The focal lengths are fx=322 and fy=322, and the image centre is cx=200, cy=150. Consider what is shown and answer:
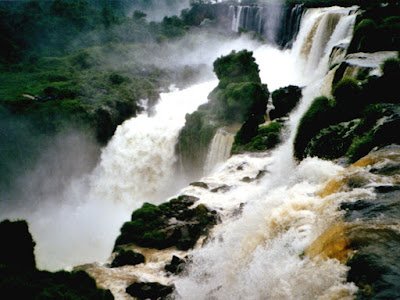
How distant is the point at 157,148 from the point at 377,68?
56.2ft

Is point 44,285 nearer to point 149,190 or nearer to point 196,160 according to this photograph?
point 196,160

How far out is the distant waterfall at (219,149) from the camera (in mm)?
20656

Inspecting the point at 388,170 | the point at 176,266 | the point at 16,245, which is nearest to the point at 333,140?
the point at 388,170

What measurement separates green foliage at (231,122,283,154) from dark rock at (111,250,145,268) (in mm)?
9701

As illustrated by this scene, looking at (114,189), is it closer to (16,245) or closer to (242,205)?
(242,205)

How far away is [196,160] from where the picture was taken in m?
23.9

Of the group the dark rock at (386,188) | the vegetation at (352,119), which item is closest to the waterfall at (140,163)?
the vegetation at (352,119)

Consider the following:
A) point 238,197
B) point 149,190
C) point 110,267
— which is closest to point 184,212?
point 238,197

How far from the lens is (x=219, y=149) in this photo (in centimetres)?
2125

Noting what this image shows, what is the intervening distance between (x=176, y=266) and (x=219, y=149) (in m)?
12.3

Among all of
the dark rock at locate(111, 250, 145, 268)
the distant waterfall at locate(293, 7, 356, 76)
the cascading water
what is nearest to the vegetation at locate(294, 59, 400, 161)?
the dark rock at locate(111, 250, 145, 268)

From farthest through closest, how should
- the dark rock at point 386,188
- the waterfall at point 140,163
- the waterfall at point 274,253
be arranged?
the waterfall at point 140,163 → the dark rock at point 386,188 → the waterfall at point 274,253

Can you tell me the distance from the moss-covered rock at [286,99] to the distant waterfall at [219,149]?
12.4 feet

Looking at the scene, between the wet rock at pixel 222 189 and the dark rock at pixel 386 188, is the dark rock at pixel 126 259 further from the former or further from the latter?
the dark rock at pixel 386 188
